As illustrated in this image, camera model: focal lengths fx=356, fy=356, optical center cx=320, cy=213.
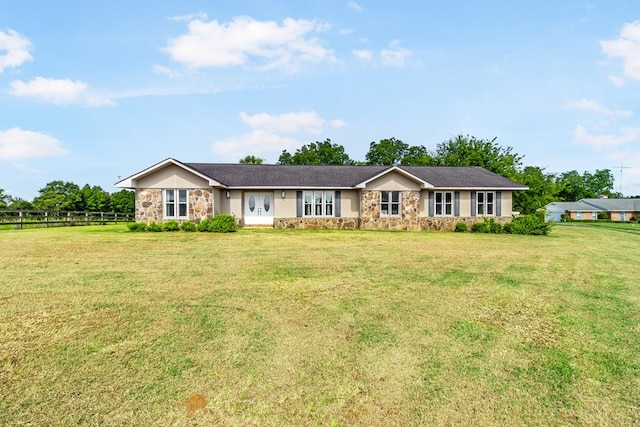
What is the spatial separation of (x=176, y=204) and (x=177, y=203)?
0.25 ft

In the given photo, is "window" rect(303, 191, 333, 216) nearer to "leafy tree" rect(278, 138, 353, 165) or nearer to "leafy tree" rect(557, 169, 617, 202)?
"leafy tree" rect(278, 138, 353, 165)

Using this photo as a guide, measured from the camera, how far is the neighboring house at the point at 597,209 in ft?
200

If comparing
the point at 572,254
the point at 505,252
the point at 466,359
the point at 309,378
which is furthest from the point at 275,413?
the point at 572,254

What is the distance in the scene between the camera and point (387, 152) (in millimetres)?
54938

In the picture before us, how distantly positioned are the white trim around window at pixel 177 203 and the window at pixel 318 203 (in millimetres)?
6988

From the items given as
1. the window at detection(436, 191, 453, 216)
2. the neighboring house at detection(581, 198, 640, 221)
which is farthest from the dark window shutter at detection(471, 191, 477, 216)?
the neighboring house at detection(581, 198, 640, 221)

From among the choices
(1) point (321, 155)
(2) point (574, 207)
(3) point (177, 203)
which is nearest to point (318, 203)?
(3) point (177, 203)

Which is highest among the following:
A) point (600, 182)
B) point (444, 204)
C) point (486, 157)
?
point (600, 182)

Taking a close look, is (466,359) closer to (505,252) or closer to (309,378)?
(309,378)

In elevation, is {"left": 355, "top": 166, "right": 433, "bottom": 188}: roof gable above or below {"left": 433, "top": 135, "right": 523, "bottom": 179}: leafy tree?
below

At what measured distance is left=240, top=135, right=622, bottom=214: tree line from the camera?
28.7 metres

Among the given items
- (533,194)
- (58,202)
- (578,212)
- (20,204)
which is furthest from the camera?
(578,212)

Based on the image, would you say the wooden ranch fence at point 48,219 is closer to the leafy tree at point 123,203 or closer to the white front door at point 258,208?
the white front door at point 258,208

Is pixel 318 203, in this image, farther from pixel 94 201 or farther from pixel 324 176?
pixel 94 201
